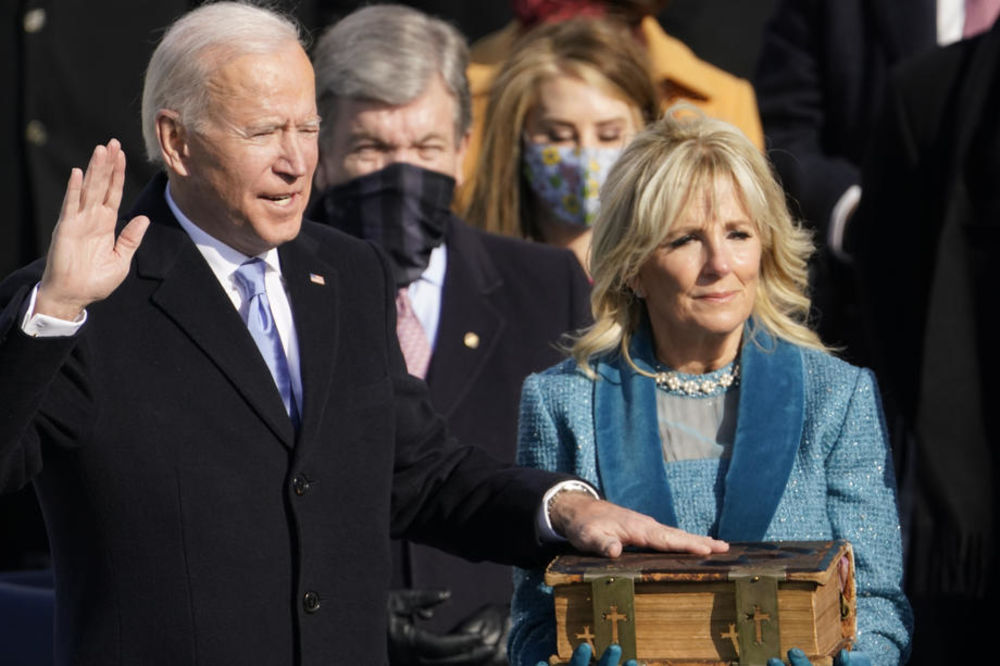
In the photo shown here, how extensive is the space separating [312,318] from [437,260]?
1.26 m

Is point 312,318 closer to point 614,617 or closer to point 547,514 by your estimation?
point 547,514

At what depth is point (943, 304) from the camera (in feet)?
16.8

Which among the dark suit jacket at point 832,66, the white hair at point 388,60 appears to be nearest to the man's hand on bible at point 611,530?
the white hair at point 388,60

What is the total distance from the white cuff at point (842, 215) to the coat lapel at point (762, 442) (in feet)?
5.87

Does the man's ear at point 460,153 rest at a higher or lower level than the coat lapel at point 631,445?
higher

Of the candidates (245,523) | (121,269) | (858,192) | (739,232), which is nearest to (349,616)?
(245,523)

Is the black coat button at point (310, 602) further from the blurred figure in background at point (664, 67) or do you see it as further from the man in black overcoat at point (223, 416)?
the blurred figure in background at point (664, 67)

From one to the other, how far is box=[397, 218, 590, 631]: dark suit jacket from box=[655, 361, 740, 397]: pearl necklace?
86 cm

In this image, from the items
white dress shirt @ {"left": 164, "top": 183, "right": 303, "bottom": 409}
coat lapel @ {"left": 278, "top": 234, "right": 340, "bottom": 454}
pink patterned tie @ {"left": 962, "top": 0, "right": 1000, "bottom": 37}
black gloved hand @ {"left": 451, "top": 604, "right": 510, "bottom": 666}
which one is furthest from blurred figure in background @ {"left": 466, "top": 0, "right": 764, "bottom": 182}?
white dress shirt @ {"left": 164, "top": 183, "right": 303, "bottom": 409}

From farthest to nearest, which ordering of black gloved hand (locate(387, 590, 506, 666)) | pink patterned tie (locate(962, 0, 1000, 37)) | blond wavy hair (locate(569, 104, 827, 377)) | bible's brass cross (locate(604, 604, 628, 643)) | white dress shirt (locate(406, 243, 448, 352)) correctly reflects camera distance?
pink patterned tie (locate(962, 0, 1000, 37)) < white dress shirt (locate(406, 243, 448, 352)) < black gloved hand (locate(387, 590, 506, 666)) < blond wavy hair (locate(569, 104, 827, 377)) < bible's brass cross (locate(604, 604, 628, 643))

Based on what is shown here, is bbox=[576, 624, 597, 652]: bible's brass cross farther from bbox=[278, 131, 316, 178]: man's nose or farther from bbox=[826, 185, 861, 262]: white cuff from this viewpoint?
bbox=[826, 185, 861, 262]: white cuff

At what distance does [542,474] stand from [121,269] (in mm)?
978

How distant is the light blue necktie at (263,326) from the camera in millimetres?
3650

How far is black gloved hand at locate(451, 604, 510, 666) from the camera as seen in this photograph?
15.0 ft
